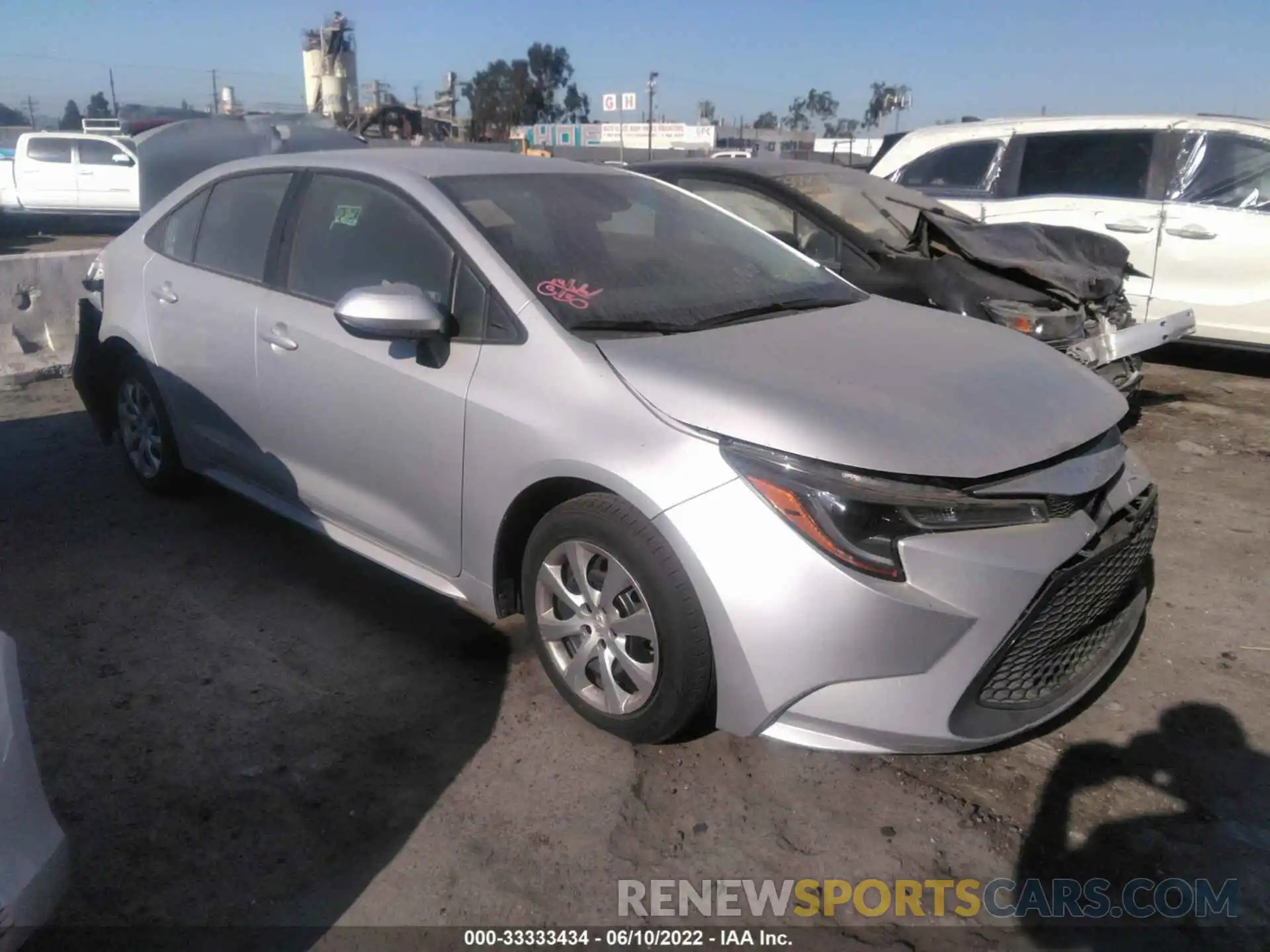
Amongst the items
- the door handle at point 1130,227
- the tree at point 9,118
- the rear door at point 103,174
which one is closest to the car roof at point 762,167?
A: the door handle at point 1130,227

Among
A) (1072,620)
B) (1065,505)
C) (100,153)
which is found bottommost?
(1072,620)

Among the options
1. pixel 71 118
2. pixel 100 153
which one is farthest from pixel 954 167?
pixel 71 118

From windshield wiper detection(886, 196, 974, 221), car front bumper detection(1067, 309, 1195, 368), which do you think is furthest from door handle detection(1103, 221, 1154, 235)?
car front bumper detection(1067, 309, 1195, 368)

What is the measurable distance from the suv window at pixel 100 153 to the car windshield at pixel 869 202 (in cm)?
1679

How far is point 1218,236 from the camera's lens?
6.66m

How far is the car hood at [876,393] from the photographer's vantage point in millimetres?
2447

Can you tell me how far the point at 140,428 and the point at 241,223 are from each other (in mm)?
1271

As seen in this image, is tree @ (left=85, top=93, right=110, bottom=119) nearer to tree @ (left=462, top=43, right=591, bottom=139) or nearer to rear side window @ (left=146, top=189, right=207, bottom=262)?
tree @ (left=462, top=43, right=591, bottom=139)

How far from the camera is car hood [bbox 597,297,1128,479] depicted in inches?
96.3

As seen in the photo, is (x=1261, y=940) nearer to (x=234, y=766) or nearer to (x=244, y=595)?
(x=234, y=766)

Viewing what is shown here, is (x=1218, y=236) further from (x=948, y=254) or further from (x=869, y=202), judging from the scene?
(x=869, y=202)

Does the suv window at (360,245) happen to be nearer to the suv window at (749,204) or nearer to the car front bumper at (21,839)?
the car front bumper at (21,839)

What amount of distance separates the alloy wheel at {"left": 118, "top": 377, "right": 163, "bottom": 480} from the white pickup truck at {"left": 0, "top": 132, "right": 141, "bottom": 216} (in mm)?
16098

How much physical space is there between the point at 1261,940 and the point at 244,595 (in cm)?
337
